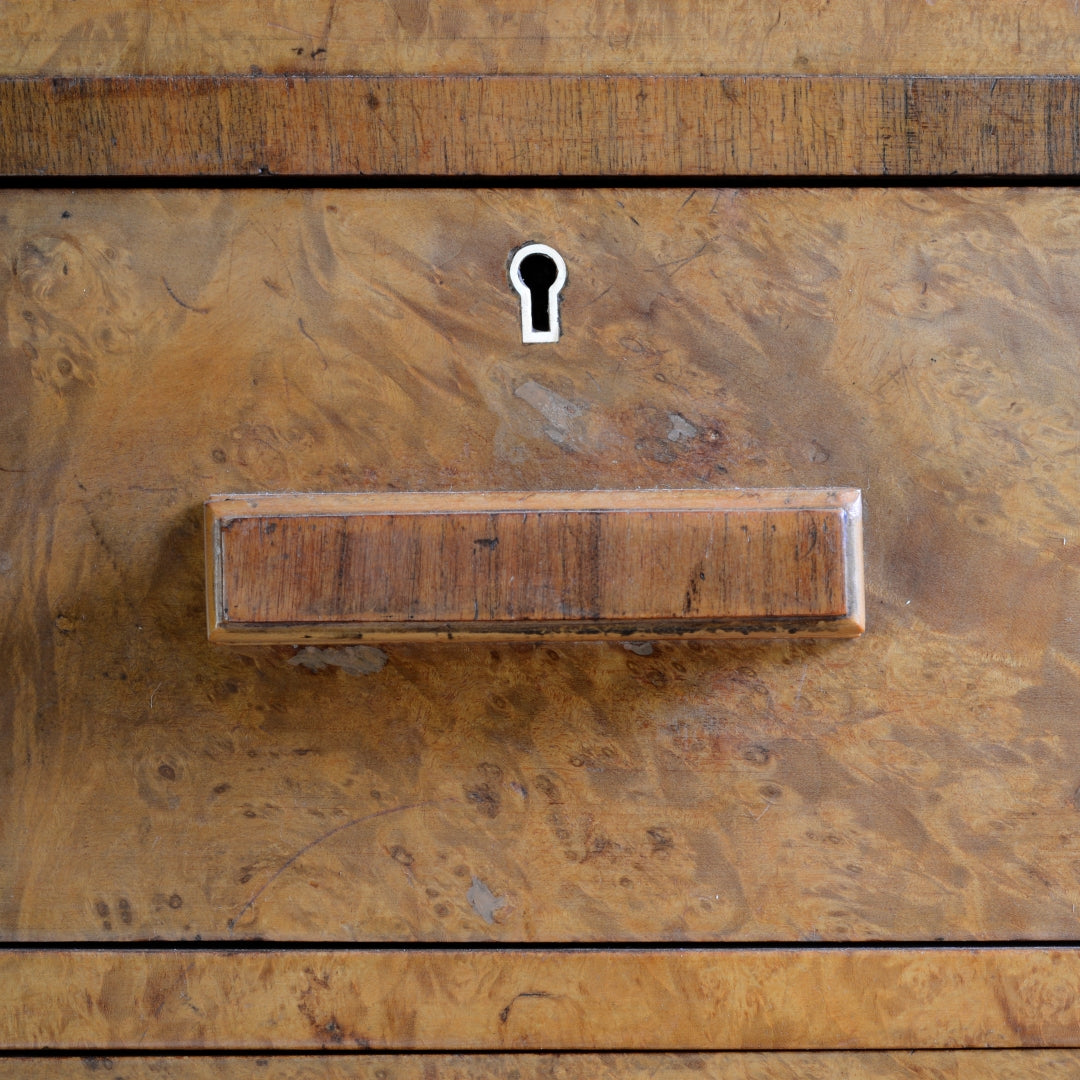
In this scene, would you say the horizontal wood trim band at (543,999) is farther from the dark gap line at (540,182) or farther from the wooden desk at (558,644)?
the dark gap line at (540,182)

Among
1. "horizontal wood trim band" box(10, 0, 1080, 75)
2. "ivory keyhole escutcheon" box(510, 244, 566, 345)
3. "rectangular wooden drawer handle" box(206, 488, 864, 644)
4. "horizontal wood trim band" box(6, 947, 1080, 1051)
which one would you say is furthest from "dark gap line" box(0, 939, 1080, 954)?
"horizontal wood trim band" box(10, 0, 1080, 75)

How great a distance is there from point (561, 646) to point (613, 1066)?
22 centimetres

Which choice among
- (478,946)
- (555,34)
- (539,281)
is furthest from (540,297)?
(478,946)

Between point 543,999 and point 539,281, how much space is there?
37 cm

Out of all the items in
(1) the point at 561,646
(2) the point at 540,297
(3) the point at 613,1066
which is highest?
(2) the point at 540,297

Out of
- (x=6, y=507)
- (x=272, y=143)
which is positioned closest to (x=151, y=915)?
(x=6, y=507)

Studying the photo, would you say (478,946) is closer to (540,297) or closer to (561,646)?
(561,646)

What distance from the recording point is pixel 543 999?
45 centimetres

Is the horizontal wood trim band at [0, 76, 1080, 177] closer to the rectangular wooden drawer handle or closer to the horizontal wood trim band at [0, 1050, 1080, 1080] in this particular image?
the rectangular wooden drawer handle

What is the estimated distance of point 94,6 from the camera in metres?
0.45

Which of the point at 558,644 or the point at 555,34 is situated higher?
the point at 555,34

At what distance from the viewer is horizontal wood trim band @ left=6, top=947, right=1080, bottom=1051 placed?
17.8 inches

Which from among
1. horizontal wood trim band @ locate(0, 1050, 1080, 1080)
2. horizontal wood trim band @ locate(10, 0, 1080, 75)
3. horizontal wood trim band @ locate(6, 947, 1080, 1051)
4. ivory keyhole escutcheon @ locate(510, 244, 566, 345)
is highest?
horizontal wood trim band @ locate(10, 0, 1080, 75)

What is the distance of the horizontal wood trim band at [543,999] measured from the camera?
17.8 inches
